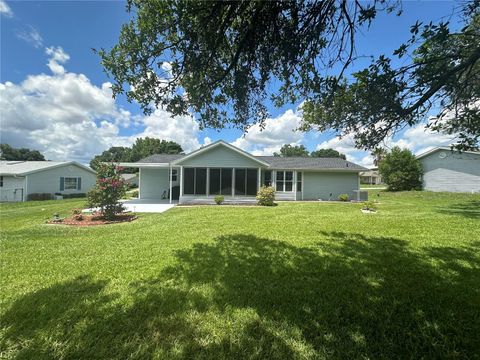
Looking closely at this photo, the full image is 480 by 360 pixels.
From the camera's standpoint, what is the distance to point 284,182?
19688mm

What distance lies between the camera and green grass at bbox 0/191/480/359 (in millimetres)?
2707

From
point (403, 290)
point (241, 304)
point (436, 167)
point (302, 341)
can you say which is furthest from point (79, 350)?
point (436, 167)

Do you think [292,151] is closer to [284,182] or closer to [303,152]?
[303,152]

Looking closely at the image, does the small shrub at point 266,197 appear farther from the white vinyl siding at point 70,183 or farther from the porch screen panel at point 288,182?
the white vinyl siding at point 70,183

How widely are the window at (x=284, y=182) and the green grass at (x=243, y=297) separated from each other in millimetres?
12492

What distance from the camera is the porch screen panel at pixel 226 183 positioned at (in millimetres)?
17297

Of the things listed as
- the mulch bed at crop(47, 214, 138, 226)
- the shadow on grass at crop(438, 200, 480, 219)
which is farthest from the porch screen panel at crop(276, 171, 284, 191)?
the mulch bed at crop(47, 214, 138, 226)

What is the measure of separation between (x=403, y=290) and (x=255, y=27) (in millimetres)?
4704

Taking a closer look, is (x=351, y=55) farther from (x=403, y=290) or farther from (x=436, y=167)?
(x=436, y=167)

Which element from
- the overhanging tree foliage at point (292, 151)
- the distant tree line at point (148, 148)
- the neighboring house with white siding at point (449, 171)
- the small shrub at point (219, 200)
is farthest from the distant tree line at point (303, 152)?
the small shrub at point (219, 200)

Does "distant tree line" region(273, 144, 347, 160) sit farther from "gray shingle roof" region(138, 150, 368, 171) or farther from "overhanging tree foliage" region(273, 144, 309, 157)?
"gray shingle roof" region(138, 150, 368, 171)

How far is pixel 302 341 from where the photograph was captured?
2.75 meters

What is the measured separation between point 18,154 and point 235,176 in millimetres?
72319

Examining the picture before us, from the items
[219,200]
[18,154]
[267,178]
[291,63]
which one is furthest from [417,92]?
[18,154]
